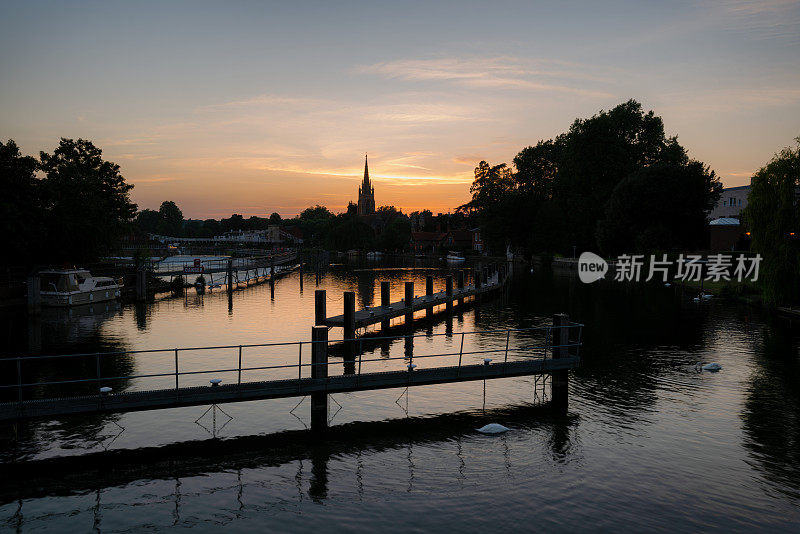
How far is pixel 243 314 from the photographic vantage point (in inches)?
1829

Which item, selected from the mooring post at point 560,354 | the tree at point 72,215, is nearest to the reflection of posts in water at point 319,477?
the mooring post at point 560,354

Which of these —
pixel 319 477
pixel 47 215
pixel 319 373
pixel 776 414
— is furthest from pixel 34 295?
pixel 776 414

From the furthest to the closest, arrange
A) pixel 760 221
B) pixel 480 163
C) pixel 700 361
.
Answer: pixel 480 163, pixel 760 221, pixel 700 361

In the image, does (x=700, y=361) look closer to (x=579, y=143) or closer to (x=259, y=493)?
(x=259, y=493)

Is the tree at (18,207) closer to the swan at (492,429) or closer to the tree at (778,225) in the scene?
the swan at (492,429)

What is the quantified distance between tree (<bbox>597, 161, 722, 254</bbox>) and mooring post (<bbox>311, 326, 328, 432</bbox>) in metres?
73.1

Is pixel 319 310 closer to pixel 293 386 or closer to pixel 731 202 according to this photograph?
pixel 293 386

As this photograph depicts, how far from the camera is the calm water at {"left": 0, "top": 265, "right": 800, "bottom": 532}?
13203 mm

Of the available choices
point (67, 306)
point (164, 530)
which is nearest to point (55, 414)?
point (164, 530)

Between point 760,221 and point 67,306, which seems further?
point 67,306

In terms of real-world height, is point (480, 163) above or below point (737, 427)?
above

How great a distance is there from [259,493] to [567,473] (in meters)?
8.57

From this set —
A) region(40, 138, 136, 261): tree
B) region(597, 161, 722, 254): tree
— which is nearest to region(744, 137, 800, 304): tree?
region(597, 161, 722, 254): tree

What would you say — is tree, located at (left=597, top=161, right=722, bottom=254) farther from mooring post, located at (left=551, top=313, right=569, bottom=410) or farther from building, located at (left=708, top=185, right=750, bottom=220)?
mooring post, located at (left=551, top=313, right=569, bottom=410)
